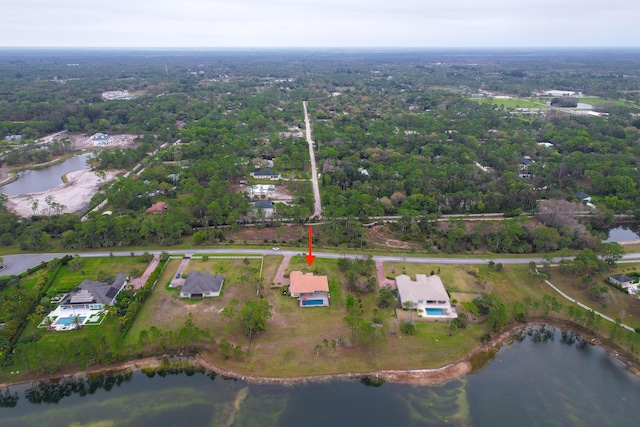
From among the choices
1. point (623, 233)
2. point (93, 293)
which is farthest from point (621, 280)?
point (93, 293)

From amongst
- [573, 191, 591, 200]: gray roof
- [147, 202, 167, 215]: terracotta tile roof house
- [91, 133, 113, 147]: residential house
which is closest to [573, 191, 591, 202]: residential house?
[573, 191, 591, 200]: gray roof

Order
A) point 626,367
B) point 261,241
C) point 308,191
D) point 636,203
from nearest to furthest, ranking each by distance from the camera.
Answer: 1. point 626,367
2. point 261,241
3. point 636,203
4. point 308,191

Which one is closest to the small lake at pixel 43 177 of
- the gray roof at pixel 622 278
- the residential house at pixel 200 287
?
the residential house at pixel 200 287

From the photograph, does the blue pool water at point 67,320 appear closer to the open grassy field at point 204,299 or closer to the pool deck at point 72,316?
the pool deck at point 72,316

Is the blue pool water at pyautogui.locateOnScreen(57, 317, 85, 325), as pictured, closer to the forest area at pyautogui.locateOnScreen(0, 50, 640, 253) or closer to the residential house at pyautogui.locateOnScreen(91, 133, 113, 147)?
the forest area at pyautogui.locateOnScreen(0, 50, 640, 253)

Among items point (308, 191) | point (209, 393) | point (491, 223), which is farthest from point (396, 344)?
point (308, 191)

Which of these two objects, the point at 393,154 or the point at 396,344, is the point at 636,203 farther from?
the point at 396,344
